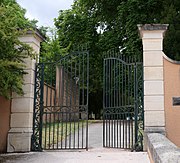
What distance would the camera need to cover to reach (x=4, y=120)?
789cm

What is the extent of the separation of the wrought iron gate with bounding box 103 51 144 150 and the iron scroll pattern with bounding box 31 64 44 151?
180 centimetres

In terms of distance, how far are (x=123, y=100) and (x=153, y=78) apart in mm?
1099

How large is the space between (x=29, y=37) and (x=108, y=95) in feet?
9.02

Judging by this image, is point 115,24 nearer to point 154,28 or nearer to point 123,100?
point 154,28

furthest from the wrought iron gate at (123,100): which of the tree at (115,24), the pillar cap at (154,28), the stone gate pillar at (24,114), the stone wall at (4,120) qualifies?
the tree at (115,24)

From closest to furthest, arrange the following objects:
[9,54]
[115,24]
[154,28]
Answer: [9,54], [154,28], [115,24]

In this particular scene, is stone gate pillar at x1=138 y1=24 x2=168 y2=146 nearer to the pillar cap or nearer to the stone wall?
the pillar cap

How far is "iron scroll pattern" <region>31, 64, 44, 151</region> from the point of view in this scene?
7.94 metres

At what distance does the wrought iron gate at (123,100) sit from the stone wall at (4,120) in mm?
2639

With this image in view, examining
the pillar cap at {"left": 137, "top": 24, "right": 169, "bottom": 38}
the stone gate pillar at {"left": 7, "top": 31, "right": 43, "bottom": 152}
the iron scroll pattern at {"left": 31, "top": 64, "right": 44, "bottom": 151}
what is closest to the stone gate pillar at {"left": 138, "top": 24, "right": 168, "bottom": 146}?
the pillar cap at {"left": 137, "top": 24, "right": 169, "bottom": 38}

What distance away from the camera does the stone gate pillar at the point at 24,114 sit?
7.75 meters

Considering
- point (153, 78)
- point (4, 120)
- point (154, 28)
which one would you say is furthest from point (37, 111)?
point (154, 28)

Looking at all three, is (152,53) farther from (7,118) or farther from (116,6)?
(116,6)

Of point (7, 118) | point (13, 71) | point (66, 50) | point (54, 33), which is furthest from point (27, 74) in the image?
point (54, 33)
